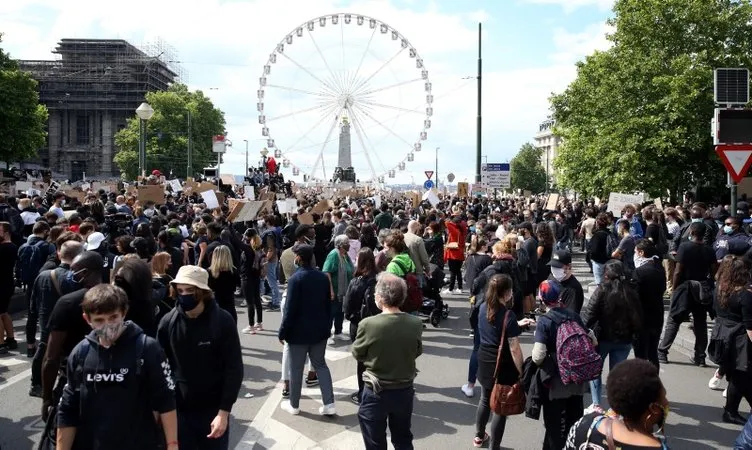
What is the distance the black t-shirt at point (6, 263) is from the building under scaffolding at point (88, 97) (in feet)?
293

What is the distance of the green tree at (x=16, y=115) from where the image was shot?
4891 centimetres

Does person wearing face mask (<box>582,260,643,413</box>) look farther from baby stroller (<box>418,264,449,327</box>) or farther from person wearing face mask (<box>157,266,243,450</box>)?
baby stroller (<box>418,264,449,327</box>)

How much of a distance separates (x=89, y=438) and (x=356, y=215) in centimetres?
1482

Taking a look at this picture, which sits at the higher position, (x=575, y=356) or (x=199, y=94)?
(x=199, y=94)

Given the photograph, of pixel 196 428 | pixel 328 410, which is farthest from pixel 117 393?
pixel 328 410

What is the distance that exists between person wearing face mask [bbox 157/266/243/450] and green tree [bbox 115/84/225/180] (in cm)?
7804

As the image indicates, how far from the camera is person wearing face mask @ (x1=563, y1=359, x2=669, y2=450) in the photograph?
10.1ft

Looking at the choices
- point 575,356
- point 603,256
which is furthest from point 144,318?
point 603,256

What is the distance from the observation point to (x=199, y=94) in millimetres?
91688

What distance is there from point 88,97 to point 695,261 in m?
96.6

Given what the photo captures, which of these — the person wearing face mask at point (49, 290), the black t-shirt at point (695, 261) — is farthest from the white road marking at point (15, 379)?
the black t-shirt at point (695, 261)

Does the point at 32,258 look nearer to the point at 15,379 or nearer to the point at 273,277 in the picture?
the point at 15,379

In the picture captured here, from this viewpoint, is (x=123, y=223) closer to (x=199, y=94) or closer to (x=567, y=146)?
(x=567, y=146)

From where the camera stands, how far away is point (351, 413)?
7.24 m
